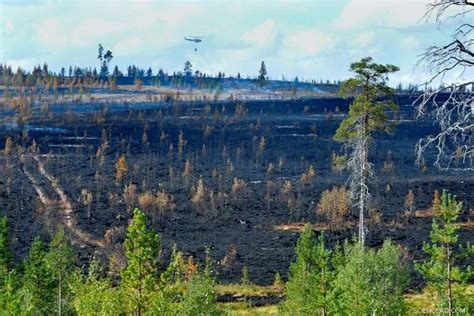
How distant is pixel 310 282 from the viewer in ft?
117

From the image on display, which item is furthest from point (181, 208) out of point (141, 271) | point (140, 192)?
point (141, 271)

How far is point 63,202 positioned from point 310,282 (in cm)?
7210

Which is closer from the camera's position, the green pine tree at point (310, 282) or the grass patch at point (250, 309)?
the green pine tree at point (310, 282)

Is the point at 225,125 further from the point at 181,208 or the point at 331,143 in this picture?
the point at 181,208

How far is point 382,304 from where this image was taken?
28891 mm

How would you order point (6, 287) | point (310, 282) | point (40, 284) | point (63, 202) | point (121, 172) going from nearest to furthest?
point (6, 287), point (310, 282), point (40, 284), point (63, 202), point (121, 172)

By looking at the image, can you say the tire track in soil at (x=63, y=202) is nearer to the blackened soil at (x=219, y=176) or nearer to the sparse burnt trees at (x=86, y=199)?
the blackened soil at (x=219, y=176)

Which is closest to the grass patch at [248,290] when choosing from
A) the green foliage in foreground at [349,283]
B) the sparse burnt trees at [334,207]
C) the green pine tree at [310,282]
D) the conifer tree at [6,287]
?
the conifer tree at [6,287]

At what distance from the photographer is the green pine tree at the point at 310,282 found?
111 ft

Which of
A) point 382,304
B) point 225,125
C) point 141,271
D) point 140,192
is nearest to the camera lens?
point 382,304

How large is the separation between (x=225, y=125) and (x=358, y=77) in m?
142

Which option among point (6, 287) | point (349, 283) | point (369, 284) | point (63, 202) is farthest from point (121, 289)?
point (63, 202)

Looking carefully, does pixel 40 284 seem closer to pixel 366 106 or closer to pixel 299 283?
pixel 299 283

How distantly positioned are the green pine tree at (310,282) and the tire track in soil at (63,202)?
47285mm
